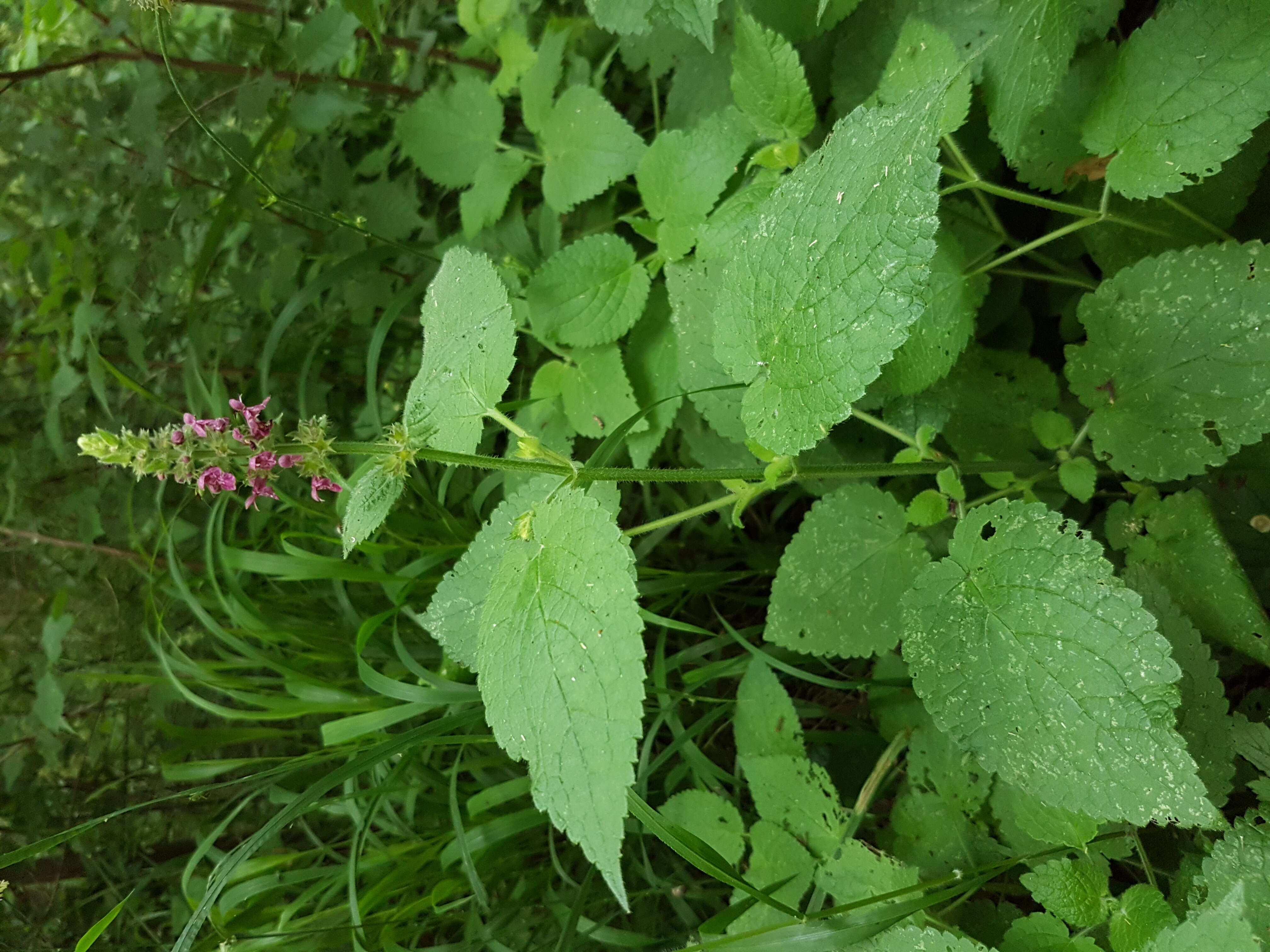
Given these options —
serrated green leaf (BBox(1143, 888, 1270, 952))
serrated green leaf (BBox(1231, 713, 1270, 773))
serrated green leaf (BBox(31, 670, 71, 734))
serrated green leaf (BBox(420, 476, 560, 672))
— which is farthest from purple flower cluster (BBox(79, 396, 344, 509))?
serrated green leaf (BBox(31, 670, 71, 734))

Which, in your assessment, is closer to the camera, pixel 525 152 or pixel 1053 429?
pixel 1053 429

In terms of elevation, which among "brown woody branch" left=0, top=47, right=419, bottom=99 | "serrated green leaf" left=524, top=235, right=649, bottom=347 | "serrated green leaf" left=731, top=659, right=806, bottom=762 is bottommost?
"serrated green leaf" left=731, top=659, right=806, bottom=762

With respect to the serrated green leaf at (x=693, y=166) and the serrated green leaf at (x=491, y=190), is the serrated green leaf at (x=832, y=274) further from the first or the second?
the serrated green leaf at (x=491, y=190)

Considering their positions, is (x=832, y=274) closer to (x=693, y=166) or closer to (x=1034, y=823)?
(x=693, y=166)

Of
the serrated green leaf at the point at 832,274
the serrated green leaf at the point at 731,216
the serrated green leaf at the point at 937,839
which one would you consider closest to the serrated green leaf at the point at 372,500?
the serrated green leaf at the point at 832,274

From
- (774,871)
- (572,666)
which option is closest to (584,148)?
(572,666)

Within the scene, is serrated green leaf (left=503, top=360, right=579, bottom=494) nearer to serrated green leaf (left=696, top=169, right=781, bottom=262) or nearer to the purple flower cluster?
serrated green leaf (left=696, top=169, right=781, bottom=262)
